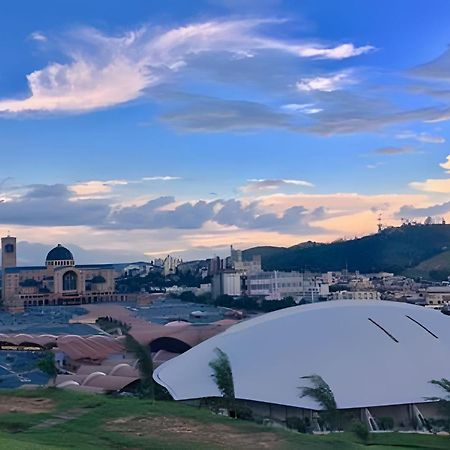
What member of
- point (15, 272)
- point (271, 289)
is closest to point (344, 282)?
point (271, 289)

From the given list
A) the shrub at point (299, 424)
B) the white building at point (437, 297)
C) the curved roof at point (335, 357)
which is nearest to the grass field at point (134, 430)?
the shrub at point (299, 424)

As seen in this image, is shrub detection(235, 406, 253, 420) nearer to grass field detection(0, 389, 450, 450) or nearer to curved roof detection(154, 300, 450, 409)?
curved roof detection(154, 300, 450, 409)

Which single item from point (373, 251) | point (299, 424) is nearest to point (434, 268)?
point (373, 251)

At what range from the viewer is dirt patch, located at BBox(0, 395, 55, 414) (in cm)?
1841

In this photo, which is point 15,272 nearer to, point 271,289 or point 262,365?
point 271,289

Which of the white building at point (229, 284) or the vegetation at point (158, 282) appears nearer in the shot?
the white building at point (229, 284)

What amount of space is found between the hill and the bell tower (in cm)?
5946

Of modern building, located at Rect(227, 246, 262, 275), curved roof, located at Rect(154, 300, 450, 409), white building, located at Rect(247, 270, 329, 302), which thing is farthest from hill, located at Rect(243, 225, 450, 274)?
curved roof, located at Rect(154, 300, 450, 409)

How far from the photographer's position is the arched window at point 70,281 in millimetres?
107000

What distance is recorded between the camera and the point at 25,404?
1956 cm

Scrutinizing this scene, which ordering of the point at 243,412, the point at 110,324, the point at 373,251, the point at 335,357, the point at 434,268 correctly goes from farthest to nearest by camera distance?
1. the point at 373,251
2. the point at 434,268
3. the point at 110,324
4. the point at 335,357
5. the point at 243,412

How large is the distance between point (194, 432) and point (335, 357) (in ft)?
35.0

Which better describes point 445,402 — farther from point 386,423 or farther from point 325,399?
point 325,399

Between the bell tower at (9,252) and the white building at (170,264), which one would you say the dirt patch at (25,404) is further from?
the white building at (170,264)
